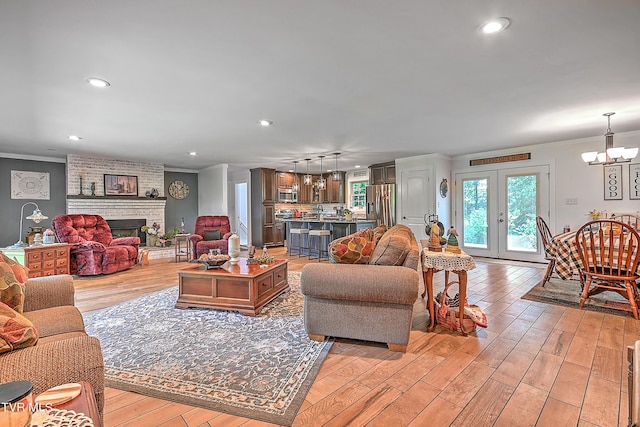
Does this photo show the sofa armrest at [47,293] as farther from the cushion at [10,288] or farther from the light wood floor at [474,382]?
the light wood floor at [474,382]

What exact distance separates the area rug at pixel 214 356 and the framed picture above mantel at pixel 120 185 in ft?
16.5

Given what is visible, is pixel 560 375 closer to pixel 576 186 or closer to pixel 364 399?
pixel 364 399

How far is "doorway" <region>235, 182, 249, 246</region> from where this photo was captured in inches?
A: 383

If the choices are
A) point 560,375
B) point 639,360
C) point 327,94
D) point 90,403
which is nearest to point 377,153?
point 327,94

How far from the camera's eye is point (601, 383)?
200 centimetres

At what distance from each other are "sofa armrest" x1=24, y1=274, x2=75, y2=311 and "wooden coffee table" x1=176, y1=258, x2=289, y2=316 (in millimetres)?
1388

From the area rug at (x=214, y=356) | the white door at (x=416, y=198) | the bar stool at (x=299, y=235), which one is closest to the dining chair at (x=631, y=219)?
the white door at (x=416, y=198)

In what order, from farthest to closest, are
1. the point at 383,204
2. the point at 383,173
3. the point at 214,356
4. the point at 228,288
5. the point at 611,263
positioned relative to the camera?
the point at 383,173, the point at 383,204, the point at 228,288, the point at 611,263, the point at 214,356

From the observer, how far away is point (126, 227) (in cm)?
781

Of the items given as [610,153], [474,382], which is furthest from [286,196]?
[474,382]

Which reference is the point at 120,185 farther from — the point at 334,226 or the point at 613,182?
the point at 613,182

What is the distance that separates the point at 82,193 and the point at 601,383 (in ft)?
29.7

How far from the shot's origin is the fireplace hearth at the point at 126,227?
25.0 ft

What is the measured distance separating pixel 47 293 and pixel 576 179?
7763 mm
